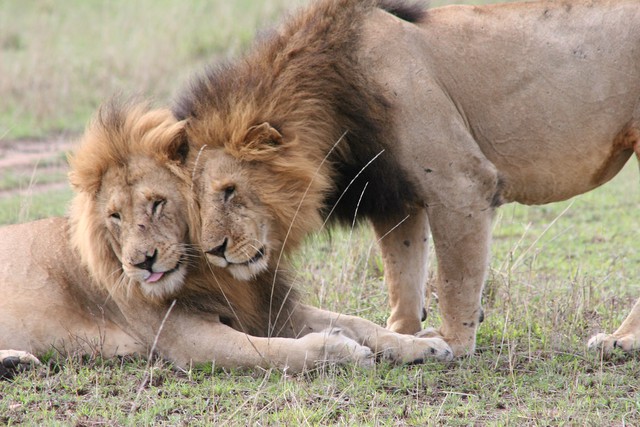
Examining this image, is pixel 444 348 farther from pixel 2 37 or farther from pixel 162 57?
pixel 2 37

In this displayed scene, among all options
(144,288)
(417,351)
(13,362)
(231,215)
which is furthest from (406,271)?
(13,362)

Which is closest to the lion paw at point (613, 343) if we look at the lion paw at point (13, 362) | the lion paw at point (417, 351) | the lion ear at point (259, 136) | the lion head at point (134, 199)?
the lion paw at point (417, 351)

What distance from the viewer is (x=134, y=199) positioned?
379 cm

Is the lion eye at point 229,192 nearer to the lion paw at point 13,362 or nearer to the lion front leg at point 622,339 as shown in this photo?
the lion paw at point 13,362

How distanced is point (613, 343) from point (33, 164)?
17.5 feet

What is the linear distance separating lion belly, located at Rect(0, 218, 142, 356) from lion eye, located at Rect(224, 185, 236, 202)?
0.82m

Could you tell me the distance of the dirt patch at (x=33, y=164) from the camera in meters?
7.50

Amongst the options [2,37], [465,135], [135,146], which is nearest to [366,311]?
[465,135]

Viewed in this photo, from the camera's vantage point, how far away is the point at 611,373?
12.6 ft

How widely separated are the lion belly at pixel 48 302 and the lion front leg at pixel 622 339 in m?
1.82

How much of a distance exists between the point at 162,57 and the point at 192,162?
6929 mm

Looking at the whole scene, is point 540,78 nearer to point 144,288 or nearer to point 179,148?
point 179,148

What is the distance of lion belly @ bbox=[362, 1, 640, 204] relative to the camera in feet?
13.5

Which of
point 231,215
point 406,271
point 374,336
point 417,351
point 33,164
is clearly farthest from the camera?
point 33,164
